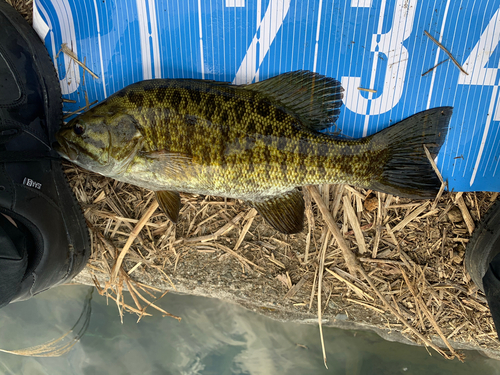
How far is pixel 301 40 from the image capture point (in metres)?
1.84

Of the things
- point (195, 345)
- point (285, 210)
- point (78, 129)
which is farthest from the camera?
point (195, 345)

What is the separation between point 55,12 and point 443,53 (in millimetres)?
2570

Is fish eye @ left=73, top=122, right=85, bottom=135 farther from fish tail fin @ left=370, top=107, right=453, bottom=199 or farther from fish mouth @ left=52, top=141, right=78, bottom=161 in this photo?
fish tail fin @ left=370, top=107, right=453, bottom=199

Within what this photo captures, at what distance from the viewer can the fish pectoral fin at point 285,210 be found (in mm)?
1765

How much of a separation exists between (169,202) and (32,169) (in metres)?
0.93

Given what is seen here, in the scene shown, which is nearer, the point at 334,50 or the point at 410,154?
the point at 410,154

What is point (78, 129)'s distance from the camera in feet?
4.98

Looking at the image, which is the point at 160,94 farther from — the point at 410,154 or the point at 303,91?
the point at 410,154

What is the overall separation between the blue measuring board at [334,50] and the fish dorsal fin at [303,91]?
0.79 feet

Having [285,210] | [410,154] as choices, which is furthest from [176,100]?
[410,154]

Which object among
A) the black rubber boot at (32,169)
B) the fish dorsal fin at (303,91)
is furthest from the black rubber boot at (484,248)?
the black rubber boot at (32,169)

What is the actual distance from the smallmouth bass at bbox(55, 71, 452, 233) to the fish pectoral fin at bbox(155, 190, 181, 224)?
45 mm

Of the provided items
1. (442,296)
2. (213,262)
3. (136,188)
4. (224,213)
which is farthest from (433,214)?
(136,188)

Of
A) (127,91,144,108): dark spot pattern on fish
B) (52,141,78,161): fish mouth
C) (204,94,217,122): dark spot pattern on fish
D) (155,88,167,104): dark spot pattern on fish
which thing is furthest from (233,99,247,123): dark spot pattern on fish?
(52,141,78,161): fish mouth
